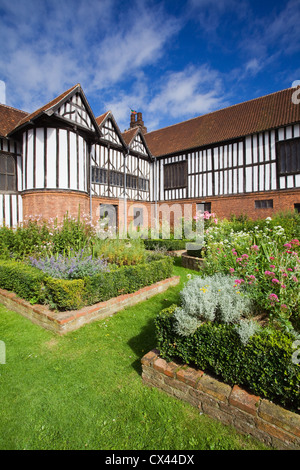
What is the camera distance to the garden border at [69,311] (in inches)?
146

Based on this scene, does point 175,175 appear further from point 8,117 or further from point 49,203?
point 8,117

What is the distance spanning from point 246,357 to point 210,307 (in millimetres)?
635

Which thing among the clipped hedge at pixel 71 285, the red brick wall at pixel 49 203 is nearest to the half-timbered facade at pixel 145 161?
the red brick wall at pixel 49 203

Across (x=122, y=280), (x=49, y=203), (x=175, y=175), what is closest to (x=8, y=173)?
(x=49, y=203)

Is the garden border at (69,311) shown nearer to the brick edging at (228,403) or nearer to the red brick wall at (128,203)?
the brick edging at (228,403)

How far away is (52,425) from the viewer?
6.87 feet

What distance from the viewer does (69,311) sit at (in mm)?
3975

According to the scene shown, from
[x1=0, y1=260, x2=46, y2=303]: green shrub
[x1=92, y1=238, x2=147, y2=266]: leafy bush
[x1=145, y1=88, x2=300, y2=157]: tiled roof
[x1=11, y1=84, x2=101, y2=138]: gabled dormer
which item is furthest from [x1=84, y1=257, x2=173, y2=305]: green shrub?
[x1=145, y1=88, x2=300, y2=157]: tiled roof

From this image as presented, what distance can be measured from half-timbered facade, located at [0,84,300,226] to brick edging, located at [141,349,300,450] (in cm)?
620

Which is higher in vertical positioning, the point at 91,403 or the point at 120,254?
the point at 120,254

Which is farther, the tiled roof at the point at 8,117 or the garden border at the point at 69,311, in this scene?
the tiled roof at the point at 8,117

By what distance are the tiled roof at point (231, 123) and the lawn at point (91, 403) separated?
13.8 meters

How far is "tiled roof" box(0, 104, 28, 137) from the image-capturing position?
1127 cm
